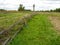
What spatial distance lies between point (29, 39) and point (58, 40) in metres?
1.61

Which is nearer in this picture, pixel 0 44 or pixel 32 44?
pixel 0 44

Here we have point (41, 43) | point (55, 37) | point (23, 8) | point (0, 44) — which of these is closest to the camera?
point (0, 44)

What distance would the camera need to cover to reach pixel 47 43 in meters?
13.8

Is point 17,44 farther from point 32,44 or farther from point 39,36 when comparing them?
point 39,36

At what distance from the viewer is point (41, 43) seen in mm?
13883

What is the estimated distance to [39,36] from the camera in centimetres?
1623

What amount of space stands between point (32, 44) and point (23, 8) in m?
34.6

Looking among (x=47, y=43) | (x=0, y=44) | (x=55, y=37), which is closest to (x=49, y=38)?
(x=55, y=37)

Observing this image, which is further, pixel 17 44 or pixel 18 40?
pixel 18 40

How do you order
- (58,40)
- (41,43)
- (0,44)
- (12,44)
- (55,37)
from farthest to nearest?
(55,37) < (58,40) < (41,43) < (12,44) < (0,44)

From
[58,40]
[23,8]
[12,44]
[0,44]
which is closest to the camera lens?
[0,44]

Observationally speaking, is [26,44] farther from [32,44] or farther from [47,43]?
[47,43]

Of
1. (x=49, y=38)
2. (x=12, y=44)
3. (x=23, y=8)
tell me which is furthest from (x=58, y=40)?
(x=23, y=8)

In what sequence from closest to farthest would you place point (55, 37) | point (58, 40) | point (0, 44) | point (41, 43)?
point (0, 44)
point (41, 43)
point (58, 40)
point (55, 37)
